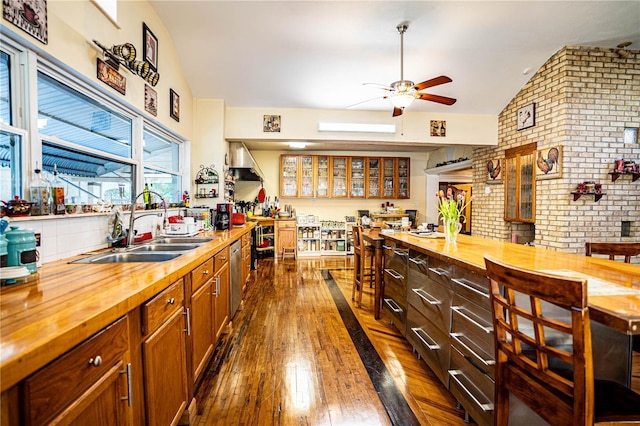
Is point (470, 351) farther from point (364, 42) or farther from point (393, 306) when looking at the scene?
point (364, 42)

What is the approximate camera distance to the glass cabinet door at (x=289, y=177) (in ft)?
22.6

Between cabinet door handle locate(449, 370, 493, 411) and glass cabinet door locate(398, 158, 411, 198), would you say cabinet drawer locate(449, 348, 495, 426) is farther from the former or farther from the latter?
glass cabinet door locate(398, 158, 411, 198)

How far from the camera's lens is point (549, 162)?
3.97 metres

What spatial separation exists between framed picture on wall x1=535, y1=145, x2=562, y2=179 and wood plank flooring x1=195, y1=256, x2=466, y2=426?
2994mm

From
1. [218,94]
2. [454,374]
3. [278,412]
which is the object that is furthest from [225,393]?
[218,94]

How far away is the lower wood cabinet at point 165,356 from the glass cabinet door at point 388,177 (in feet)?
20.0

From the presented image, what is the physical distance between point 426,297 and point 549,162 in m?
3.23

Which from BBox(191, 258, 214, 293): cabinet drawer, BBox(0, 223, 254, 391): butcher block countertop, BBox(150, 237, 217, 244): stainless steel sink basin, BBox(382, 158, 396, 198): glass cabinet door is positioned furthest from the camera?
BBox(382, 158, 396, 198): glass cabinet door

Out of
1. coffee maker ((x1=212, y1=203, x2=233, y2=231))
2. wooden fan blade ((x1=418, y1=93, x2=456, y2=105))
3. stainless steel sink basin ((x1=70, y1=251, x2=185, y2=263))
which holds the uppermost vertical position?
wooden fan blade ((x1=418, y1=93, x2=456, y2=105))

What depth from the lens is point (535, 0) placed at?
303 centimetres

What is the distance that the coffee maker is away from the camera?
3.73 m

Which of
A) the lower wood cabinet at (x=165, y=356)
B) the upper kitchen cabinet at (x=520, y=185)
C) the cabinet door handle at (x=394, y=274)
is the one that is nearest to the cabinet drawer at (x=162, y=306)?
the lower wood cabinet at (x=165, y=356)

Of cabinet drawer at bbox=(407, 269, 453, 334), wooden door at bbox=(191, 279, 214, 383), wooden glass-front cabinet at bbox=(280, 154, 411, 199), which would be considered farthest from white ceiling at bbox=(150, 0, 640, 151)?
wooden door at bbox=(191, 279, 214, 383)

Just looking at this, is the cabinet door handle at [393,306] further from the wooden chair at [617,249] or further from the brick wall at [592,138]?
the brick wall at [592,138]
